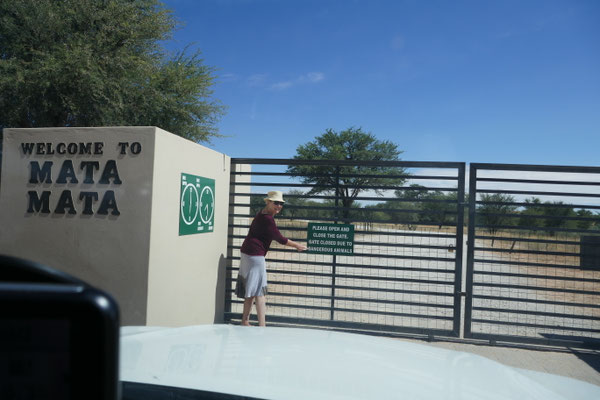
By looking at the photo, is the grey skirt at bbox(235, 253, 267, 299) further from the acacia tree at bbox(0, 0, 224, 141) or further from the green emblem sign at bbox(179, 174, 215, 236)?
the acacia tree at bbox(0, 0, 224, 141)

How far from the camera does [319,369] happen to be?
2221mm

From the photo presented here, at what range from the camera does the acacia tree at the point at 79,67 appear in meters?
13.8

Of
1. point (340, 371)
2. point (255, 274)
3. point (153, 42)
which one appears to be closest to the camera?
point (340, 371)

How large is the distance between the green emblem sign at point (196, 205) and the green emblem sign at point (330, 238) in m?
1.73

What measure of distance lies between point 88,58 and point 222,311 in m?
10.6

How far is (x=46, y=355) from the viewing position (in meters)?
0.52

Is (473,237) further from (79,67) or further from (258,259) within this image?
(79,67)

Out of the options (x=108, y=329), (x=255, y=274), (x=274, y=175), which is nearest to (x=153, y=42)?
(x=274, y=175)

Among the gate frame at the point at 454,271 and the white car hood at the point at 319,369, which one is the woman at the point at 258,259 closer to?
the gate frame at the point at 454,271

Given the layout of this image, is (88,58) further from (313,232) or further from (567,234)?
(567,234)

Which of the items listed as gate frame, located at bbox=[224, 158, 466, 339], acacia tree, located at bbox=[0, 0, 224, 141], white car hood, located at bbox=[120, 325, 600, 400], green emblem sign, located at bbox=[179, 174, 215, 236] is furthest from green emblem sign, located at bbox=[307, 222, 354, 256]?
acacia tree, located at bbox=[0, 0, 224, 141]

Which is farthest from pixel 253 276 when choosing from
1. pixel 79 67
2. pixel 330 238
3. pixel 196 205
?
pixel 79 67

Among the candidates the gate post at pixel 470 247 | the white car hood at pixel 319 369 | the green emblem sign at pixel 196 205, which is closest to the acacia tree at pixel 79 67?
the green emblem sign at pixel 196 205

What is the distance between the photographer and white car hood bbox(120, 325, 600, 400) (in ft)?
6.50
